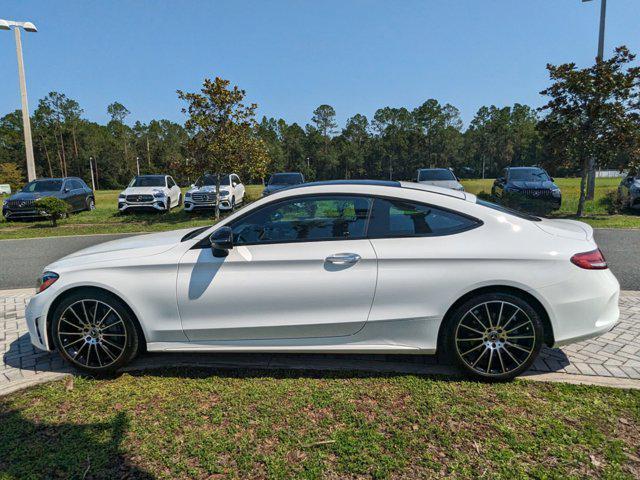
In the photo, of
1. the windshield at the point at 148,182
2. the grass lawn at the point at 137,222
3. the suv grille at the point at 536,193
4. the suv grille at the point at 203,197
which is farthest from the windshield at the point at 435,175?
the windshield at the point at 148,182

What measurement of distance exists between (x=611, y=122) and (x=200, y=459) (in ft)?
48.6

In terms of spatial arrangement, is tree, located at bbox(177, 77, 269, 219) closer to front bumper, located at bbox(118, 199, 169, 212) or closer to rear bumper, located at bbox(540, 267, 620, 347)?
front bumper, located at bbox(118, 199, 169, 212)

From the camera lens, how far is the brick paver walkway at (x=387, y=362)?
3623mm

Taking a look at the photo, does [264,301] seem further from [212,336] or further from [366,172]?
[366,172]

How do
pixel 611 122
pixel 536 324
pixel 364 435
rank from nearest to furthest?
pixel 364 435 < pixel 536 324 < pixel 611 122

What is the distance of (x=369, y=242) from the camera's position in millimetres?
3432

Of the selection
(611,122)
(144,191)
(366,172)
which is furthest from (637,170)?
(366,172)

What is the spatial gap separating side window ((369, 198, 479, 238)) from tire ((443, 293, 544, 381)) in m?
0.60

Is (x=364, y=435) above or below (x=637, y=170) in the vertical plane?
below

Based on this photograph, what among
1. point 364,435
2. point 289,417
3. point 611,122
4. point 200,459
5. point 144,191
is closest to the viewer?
point 200,459

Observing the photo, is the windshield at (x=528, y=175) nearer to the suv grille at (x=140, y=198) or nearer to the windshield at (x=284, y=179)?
the windshield at (x=284, y=179)

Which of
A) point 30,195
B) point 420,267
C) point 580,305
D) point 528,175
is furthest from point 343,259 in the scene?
point 30,195

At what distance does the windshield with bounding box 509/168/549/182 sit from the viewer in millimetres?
16770

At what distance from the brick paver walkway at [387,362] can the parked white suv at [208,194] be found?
→ 501 inches
